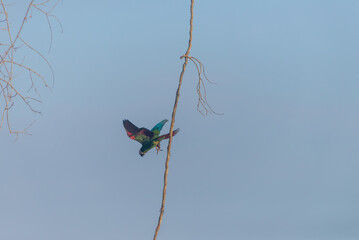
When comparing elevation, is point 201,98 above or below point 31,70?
above

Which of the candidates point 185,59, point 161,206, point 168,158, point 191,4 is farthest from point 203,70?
point 161,206

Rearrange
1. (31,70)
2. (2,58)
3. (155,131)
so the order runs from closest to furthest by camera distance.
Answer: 1. (31,70)
2. (2,58)
3. (155,131)

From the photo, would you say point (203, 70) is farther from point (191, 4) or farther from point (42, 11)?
point (42, 11)

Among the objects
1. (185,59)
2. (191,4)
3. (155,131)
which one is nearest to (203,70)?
(185,59)

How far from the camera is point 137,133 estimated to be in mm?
2977

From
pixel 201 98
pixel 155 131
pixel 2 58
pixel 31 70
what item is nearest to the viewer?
pixel 31 70

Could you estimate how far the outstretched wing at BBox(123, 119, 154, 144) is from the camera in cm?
292

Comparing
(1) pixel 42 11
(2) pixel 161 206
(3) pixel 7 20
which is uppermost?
(1) pixel 42 11

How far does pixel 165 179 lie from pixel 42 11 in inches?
37.1

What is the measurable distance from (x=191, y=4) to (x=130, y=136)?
120 centimetres

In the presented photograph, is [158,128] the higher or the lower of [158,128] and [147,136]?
the higher

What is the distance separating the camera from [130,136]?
3061 mm

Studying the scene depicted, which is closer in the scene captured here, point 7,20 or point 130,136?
point 7,20

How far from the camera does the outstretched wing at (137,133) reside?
2924mm
